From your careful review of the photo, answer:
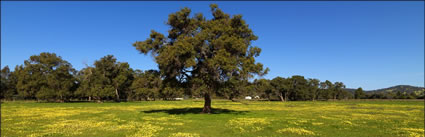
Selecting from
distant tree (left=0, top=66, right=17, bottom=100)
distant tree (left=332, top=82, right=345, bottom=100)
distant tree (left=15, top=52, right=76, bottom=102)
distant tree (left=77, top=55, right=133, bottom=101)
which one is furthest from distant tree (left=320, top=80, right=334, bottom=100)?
distant tree (left=0, top=66, right=17, bottom=100)

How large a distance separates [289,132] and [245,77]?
45.2ft

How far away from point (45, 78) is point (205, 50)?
83770 millimetres

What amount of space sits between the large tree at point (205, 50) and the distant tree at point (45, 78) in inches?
2766

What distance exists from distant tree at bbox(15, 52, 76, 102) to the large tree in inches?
2766

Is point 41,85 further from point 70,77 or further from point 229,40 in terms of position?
point 229,40

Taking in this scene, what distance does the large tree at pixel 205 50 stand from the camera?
28.9 metres

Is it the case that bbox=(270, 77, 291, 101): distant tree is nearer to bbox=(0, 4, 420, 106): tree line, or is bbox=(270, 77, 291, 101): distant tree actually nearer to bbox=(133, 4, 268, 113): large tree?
bbox=(0, 4, 420, 106): tree line

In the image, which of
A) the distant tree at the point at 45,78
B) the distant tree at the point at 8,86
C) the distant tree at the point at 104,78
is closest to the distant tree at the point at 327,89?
the distant tree at the point at 104,78

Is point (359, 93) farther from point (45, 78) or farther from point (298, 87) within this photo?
point (45, 78)

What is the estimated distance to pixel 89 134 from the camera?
53.8 feet

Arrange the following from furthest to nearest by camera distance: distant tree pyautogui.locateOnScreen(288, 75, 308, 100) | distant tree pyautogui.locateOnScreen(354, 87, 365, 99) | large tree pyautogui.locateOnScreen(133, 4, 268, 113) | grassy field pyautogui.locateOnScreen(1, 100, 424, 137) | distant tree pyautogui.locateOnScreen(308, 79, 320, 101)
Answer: distant tree pyautogui.locateOnScreen(354, 87, 365, 99)
distant tree pyautogui.locateOnScreen(308, 79, 320, 101)
distant tree pyautogui.locateOnScreen(288, 75, 308, 100)
large tree pyautogui.locateOnScreen(133, 4, 268, 113)
grassy field pyautogui.locateOnScreen(1, 100, 424, 137)

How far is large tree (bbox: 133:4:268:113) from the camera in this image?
28859 millimetres

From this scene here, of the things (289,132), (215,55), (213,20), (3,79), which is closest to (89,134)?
(289,132)

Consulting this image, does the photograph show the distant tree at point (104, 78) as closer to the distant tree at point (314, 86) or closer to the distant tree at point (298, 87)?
the distant tree at point (298, 87)
